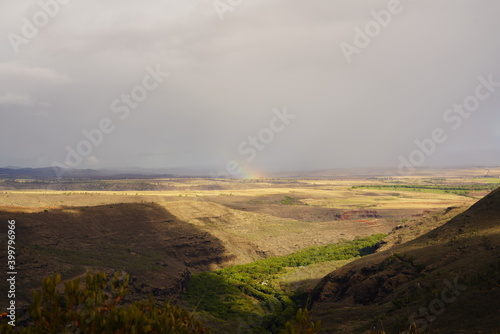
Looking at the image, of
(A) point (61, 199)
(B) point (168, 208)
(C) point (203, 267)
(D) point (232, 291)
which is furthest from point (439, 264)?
(A) point (61, 199)

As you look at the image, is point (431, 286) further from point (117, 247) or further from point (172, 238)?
point (172, 238)

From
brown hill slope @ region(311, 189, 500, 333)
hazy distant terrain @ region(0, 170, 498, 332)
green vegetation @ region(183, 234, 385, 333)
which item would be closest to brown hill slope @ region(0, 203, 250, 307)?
hazy distant terrain @ region(0, 170, 498, 332)

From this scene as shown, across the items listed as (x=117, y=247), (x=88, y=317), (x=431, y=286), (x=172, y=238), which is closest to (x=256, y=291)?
(x=172, y=238)

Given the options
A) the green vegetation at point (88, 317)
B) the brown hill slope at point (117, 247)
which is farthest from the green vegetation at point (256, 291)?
the green vegetation at point (88, 317)

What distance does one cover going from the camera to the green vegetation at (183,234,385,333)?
31.1m

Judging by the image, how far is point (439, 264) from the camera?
2506 cm

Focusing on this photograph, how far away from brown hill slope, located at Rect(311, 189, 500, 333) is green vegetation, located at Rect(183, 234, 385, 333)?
13.1 feet

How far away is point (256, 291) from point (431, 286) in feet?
66.8

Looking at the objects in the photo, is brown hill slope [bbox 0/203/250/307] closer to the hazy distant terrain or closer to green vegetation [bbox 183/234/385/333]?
the hazy distant terrain

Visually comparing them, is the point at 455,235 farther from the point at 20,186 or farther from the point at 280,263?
the point at 20,186

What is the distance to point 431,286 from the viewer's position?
2055 centimetres

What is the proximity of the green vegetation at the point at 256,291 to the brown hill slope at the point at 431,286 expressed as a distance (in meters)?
4.01

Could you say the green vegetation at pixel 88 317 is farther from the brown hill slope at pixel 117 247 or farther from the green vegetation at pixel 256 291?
the brown hill slope at pixel 117 247

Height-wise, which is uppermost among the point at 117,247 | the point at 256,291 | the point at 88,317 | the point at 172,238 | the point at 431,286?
the point at 88,317
